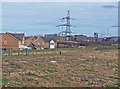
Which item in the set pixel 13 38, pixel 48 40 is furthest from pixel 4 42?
pixel 48 40

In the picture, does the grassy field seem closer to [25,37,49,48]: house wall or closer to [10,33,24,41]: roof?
[10,33,24,41]: roof

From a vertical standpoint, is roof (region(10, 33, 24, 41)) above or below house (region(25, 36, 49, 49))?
above

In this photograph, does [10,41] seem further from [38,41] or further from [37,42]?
[38,41]

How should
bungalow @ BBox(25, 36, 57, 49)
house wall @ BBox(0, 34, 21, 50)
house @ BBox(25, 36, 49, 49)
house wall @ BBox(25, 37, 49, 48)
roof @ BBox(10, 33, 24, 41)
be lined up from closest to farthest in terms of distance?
house wall @ BBox(0, 34, 21, 50)
roof @ BBox(10, 33, 24, 41)
house @ BBox(25, 36, 49, 49)
bungalow @ BBox(25, 36, 57, 49)
house wall @ BBox(25, 37, 49, 48)

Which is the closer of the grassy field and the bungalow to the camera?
the grassy field

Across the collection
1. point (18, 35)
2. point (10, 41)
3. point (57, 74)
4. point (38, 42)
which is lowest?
point (57, 74)

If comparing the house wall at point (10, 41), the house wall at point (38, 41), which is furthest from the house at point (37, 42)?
the house wall at point (10, 41)

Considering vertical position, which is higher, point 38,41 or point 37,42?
point 38,41

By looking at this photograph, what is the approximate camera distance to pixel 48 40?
96.7 meters

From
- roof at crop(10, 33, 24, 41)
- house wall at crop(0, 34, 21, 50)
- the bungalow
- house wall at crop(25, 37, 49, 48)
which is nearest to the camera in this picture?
house wall at crop(0, 34, 21, 50)

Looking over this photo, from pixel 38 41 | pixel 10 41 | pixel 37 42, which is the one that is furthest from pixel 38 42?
pixel 10 41

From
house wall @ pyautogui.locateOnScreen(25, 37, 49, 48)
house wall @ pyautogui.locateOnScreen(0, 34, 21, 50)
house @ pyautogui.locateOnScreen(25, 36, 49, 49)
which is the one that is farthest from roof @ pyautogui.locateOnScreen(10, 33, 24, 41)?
house wall @ pyautogui.locateOnScreen(0, 34, 21, 50)

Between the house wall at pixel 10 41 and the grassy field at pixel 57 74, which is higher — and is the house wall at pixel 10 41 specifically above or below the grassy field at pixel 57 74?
above

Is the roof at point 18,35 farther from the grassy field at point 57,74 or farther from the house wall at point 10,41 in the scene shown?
the grassy field at point 57,74
